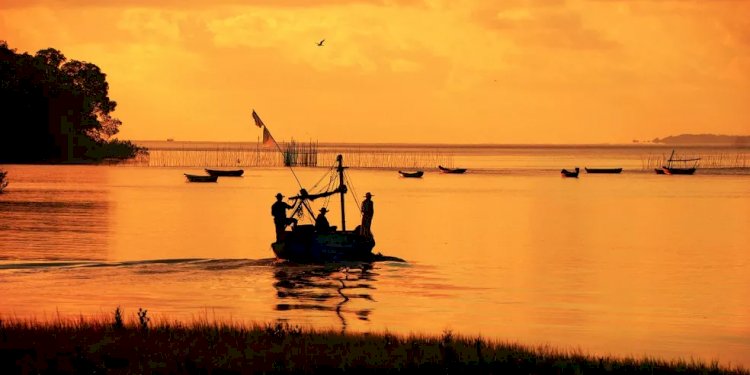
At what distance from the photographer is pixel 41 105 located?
569 ft

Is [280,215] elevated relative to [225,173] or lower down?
lower down

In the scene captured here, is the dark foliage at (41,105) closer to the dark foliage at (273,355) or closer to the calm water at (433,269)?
the calm water at (433,269)

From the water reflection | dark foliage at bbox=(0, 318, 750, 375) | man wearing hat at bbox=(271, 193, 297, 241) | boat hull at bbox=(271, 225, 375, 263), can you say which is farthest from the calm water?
dark foliage at bbox=(0, 318, 750, 375)

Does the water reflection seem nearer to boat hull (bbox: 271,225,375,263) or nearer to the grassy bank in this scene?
boat hull (bbox: 271,225,375,263)

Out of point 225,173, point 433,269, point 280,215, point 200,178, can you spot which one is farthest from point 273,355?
point 225,173

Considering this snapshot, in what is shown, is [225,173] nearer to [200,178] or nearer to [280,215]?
[200,178]

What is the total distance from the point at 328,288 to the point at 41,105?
137 metres

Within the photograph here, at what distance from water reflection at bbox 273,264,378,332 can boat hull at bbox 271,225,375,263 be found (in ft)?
1.92

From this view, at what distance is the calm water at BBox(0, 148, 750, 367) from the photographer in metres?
36.3

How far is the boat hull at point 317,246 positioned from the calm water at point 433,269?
2.83 ft

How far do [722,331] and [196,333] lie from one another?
1586cm

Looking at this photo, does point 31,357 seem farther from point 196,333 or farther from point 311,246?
point 311,246

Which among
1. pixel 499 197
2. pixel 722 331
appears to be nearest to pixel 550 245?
pixel 722 331

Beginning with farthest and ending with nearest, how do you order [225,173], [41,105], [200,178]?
[41,105] → [225,173] → [200,178]
